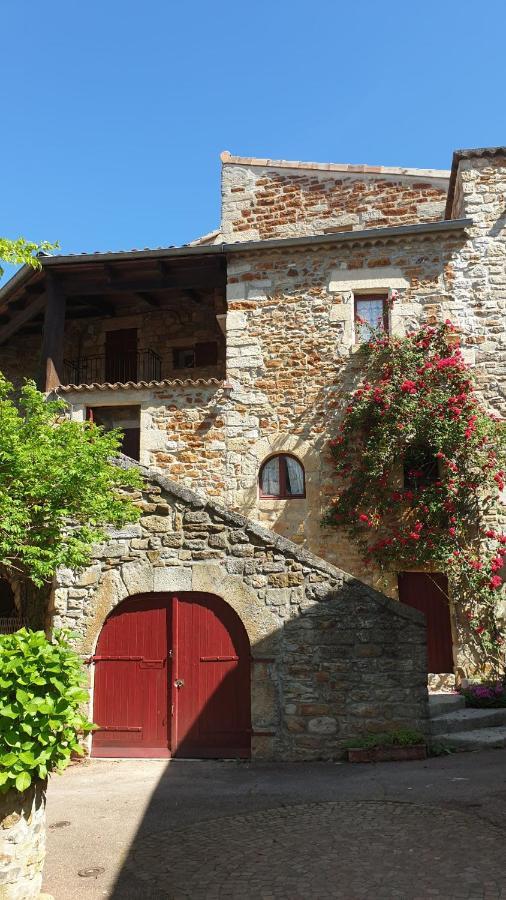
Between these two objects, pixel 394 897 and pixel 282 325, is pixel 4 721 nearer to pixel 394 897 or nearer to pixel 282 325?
pixel 394 897

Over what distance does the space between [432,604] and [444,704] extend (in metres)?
2.45

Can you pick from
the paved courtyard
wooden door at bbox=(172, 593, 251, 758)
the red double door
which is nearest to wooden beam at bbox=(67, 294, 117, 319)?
the red double door

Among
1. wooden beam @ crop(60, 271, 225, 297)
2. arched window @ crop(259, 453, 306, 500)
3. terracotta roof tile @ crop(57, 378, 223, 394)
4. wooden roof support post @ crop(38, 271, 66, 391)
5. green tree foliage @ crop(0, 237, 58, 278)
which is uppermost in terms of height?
wooden beam @ crop(60, 271, 225, 297)

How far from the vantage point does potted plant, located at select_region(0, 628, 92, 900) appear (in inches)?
144

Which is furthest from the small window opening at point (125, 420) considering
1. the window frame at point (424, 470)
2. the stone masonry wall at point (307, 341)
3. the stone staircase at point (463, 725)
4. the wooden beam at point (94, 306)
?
the stone staircase at point (463, 725)

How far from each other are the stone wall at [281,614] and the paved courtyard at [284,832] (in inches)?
19.9

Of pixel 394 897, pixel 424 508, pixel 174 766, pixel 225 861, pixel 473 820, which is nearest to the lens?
pixel 394 897

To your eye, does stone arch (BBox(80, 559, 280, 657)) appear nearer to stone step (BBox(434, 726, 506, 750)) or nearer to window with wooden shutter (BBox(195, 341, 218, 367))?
stone step (BBox(434, 726, 506, 750))

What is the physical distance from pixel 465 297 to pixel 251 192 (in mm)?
5407

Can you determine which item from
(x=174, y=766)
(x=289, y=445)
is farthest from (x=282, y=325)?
(x=174, y=766)

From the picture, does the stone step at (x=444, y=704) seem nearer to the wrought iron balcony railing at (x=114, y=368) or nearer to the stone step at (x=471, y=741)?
the stone step at (x=471, y=741)

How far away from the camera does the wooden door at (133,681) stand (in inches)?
308

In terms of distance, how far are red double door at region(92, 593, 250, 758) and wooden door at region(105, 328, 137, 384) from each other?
23.4ft

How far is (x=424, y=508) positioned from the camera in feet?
34.7
